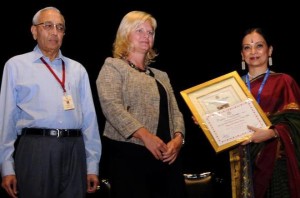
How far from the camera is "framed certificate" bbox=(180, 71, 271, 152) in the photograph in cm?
234

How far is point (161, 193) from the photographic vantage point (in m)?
2.08

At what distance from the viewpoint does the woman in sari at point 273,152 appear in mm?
2375

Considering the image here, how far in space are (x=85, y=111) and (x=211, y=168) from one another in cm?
232

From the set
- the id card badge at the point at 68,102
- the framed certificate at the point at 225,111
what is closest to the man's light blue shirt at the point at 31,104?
the id card badge at the point at 68,102

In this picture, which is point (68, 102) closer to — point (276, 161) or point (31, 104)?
point (31, 104)

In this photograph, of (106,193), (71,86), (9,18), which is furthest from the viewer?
(9,18)

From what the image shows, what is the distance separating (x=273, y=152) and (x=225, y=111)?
345 mm

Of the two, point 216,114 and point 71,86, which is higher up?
point 71,86

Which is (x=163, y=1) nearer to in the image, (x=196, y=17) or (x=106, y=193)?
(x=196, y=17)

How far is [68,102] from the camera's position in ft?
7.28

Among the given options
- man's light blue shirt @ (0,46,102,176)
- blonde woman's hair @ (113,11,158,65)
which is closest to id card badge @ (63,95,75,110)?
man's light blue shirt @ (0,46,102,176)

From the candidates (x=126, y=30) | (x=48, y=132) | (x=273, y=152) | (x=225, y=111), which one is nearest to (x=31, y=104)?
(x=48, y=132)

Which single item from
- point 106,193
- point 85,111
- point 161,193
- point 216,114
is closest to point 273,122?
point 216,114

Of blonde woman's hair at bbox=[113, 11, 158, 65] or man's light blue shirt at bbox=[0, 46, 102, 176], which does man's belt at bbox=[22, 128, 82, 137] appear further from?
blonde woman's hair at bbox=[113, 11, 158, 65]
